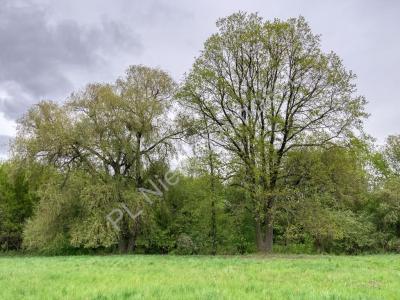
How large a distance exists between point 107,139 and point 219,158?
10990mm

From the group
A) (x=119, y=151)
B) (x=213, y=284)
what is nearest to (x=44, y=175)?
(x=119, y=151)

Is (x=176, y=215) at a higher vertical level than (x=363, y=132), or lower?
lower

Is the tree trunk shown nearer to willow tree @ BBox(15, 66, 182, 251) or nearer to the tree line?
the tree line

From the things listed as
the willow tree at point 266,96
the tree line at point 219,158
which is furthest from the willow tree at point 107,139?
the willow tree at point 266,96

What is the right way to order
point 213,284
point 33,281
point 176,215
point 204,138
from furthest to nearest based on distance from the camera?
point 176,215 < point 204,138 < point 33,281 < point 213,284

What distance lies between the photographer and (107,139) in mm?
34031

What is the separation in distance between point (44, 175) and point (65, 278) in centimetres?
2288

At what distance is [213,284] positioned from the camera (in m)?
9.66

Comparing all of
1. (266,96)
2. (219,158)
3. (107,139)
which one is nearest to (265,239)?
(219,158)

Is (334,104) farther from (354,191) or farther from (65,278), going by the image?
(65,278)

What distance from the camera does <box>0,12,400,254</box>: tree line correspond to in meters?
26.1

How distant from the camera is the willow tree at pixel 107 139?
31578 millimetres

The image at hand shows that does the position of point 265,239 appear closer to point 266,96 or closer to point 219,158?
point 219,158

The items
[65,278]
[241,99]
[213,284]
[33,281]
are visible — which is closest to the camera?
[213,284]
